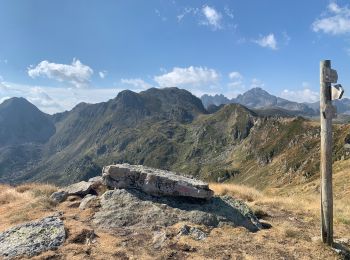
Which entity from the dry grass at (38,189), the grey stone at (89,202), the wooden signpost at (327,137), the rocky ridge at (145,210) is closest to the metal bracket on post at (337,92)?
the wooden signpost at (327,137)

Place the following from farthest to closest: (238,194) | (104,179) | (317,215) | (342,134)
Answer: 1. (342,134)
2. (238,194)
3. (317,215)
4. (104,179)

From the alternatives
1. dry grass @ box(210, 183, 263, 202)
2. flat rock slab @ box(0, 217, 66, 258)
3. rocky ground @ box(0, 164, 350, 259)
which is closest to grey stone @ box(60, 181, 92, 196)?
rocky ground @ box(0, 164, 350, 259)

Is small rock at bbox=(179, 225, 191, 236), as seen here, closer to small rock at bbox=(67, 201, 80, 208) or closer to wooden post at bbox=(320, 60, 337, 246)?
wooden post at bbox=(320, 60, 337, 246)

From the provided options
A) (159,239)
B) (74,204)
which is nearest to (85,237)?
(159,239)

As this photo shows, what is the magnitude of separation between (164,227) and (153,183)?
2858mm

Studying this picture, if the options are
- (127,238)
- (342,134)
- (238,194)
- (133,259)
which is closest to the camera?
(133,259)

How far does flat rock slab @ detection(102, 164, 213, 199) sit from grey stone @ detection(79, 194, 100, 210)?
98 cm

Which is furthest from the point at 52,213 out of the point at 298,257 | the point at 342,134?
the point at 342,134

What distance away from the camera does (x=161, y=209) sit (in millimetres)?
16609

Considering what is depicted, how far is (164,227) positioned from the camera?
1535 centimetres

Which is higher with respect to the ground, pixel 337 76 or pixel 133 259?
pixel 337 76

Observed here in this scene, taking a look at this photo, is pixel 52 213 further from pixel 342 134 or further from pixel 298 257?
pixel 342 134

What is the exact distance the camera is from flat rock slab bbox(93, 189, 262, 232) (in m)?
15.9

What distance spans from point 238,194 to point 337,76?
1255cm
